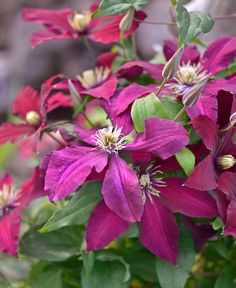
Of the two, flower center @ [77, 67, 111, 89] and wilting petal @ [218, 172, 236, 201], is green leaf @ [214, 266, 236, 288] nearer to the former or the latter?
wilting petal @ [218, 172, 236, 201]

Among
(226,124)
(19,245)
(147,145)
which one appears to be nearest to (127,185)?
(147,145)

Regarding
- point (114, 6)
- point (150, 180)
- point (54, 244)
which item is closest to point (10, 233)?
point (54, 244)

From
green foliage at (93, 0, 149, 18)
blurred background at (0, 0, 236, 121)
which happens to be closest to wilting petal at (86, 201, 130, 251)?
green foliage at (93, 0, 149, 18)

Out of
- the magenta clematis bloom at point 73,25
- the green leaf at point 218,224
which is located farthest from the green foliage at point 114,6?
the green leaf at point 218,224

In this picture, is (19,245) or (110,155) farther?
(19,245)

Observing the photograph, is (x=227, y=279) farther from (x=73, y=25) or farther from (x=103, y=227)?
(x=73, y=25)

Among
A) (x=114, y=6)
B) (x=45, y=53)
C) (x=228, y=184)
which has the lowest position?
(x=45, y=53)

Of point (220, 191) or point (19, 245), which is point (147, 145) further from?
point (19, 245)
